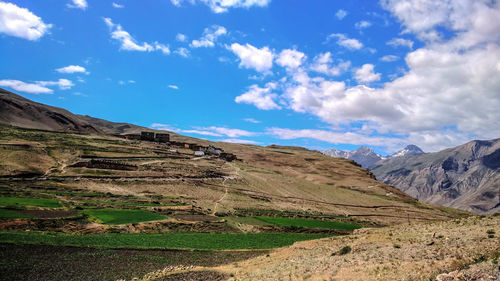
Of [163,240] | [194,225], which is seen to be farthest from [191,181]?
Result: [163,240]

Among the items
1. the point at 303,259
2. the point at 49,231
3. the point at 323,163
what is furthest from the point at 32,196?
the point at 323,163

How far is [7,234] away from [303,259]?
27661 millimetres

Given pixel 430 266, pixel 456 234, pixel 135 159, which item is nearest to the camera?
pixel 430 266

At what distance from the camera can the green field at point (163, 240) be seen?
31.2 metres

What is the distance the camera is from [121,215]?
46.6 metres

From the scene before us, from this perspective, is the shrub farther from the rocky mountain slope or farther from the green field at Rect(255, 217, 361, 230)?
the rocky mountain slope

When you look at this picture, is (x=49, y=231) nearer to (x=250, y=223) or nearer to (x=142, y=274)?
(x=142, y=274)

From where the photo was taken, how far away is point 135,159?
98812 millimetres

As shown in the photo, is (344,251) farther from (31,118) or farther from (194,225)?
(31,118)

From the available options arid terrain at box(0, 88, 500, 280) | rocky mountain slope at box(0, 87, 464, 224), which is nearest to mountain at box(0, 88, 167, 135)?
rocky mountain slope at box(0, 87, 464, 224)

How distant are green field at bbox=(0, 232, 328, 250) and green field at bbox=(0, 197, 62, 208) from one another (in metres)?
12.7

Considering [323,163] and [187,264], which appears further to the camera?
[323,163]

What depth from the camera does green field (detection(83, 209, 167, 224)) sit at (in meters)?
43.0

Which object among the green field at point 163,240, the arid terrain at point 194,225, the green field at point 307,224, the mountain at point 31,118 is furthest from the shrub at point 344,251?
the mountain at point 31,118
